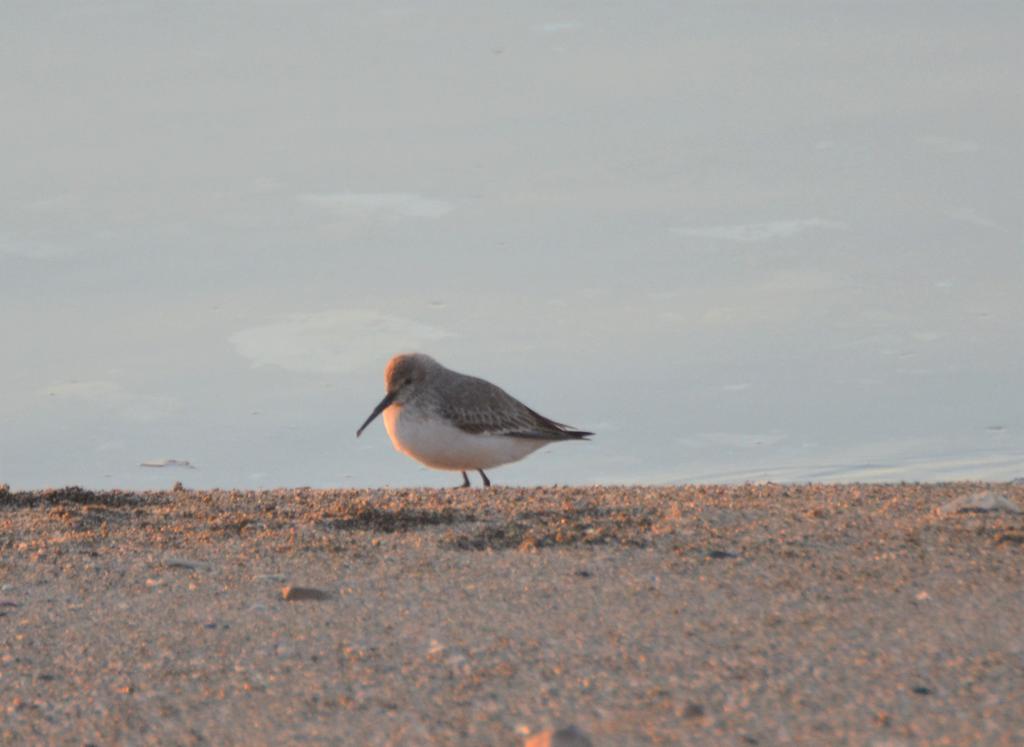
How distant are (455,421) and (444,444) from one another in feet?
0.60

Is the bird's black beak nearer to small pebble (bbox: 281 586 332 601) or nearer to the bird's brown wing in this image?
the bird's brown wing

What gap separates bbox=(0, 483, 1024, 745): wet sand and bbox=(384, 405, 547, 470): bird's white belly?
1.81 m

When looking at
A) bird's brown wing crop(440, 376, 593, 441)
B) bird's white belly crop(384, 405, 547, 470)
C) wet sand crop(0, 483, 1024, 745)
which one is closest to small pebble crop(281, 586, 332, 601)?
wet sand crop(0, 483, 1024, 745)

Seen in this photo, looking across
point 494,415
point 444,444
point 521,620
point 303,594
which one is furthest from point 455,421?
point 521,620

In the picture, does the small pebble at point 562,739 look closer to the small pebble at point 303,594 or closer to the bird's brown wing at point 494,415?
the small pebble at point 303,594

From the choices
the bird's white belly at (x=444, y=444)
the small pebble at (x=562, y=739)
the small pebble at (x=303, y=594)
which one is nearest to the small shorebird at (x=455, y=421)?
the bird's white belly at (x=444, y=444)

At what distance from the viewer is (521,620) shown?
5188mm

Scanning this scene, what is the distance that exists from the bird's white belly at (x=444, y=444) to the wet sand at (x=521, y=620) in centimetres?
181

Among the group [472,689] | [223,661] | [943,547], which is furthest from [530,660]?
[943,547]

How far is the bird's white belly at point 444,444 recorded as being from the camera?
30.5 ft

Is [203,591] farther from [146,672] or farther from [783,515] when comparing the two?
[783,515]

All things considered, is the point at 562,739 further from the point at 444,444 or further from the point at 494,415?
the point at 494,415

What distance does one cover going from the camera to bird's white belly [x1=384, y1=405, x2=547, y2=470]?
928 cm

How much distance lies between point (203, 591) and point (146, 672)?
0.96 meters
